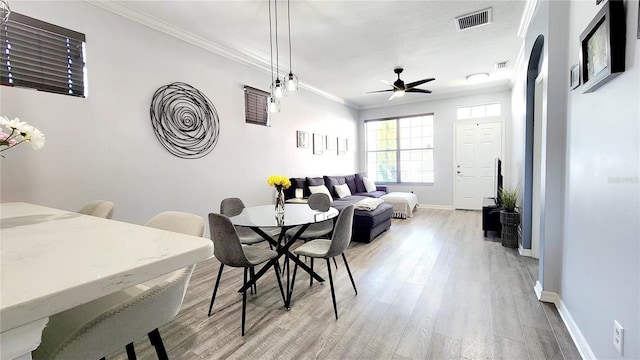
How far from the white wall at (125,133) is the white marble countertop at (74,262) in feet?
5.65

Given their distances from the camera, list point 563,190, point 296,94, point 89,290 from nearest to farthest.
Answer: point 89,290
point 563,190
point 296,94

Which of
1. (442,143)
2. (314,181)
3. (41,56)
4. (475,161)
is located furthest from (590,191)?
(442,143)

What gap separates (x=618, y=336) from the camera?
1.25 meters

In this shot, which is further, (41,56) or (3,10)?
(41,56)

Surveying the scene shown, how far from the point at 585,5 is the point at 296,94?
4132 mm

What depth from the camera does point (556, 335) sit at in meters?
1.80

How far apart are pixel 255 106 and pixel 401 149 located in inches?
175

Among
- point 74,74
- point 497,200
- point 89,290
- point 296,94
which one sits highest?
point 296,94

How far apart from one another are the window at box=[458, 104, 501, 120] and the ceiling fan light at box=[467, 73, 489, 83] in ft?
3.64

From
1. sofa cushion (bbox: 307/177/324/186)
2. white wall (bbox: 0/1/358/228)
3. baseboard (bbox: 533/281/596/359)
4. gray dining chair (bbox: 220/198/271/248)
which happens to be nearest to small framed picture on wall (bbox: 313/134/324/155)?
sofa cushion (bbox: 307/177/324/186)

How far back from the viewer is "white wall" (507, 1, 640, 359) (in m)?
1.18

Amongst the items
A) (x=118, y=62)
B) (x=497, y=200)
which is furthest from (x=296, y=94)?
(x=497, y=200)

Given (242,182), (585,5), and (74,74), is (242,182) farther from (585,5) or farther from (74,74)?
(585,5)

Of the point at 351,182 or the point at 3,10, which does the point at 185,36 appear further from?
the point at 351,182
